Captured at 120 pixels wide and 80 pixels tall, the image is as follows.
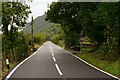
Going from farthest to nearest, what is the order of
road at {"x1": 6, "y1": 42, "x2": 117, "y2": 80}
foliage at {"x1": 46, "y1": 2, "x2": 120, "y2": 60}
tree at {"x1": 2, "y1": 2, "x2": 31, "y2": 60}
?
tree at {"x1": 2, "y1": 2, "x2": 31, "y2": 60} < foliage at {"x1": 46, "y1": 2, "x2": 120, "y2": 60} < road at {"x1": 6, "y1": 42, "x2": 117, "y2": 80}

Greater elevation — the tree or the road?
the tree

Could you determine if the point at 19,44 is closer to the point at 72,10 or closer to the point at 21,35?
the point at 21,35

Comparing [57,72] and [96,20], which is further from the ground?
[96,20]

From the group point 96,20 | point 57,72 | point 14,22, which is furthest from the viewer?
point 14,22

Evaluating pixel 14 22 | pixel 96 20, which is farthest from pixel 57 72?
pixel 14 22

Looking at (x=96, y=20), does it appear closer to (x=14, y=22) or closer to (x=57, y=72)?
(x=57, y=72)

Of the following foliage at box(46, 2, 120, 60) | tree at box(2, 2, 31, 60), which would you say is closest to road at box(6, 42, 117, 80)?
foliage at box(46, 2, 120, 60)

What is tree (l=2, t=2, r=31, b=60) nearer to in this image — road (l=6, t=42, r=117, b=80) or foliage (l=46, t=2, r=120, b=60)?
foliage (l=46, t=2, r=120, b=60)

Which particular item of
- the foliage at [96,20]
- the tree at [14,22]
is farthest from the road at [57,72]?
the tree at [14,22]

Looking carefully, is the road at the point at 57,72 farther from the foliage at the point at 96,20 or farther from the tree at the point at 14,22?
the tree at the point at 14,22

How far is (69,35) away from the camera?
2722 centimetres

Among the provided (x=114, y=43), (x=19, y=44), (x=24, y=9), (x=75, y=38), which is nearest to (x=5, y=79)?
(x=114, y=43)

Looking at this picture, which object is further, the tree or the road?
the tree

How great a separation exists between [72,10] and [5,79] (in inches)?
664
